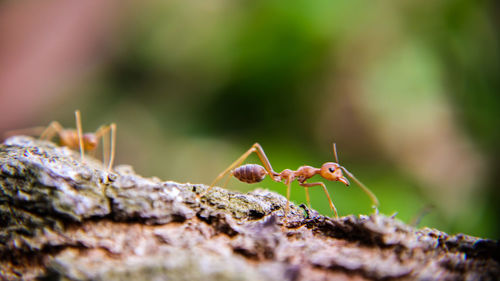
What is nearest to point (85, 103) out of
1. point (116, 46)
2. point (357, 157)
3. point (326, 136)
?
point (116, 46)

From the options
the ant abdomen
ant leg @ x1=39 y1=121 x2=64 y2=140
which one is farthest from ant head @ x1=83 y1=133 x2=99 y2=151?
the ant abdomen

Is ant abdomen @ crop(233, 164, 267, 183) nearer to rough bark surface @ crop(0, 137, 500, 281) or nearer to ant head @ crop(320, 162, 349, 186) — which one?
ant head @ crop(320, 162, 349, 186)

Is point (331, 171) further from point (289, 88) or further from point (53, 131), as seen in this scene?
point (289, 88)

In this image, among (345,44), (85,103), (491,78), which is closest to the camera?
(491,78)

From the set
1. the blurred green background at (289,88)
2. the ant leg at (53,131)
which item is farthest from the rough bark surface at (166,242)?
the blurred green background at (289,88)

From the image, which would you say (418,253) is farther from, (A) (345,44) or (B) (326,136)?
(A) (345,44)

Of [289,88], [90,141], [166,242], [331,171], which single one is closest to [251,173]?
[331,171]
